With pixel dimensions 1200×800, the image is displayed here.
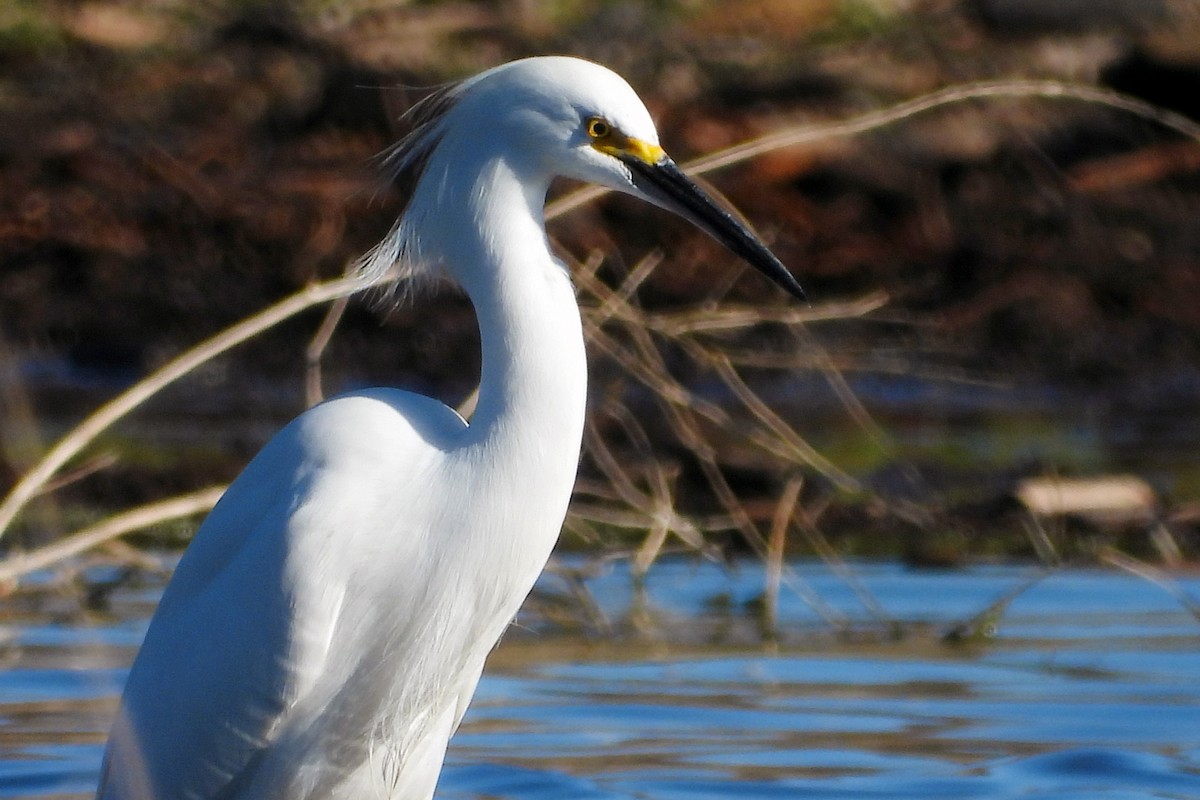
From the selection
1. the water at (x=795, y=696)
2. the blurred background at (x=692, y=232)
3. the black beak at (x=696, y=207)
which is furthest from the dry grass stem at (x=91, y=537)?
the blurred background at (x=692, y=232)

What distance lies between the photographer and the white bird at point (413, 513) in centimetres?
407

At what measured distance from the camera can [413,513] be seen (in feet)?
13.6

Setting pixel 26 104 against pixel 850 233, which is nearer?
pixel 850 233

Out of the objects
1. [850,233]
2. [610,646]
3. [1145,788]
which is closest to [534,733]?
[610,646]

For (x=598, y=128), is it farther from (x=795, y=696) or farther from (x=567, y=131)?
(x=795, y=696)

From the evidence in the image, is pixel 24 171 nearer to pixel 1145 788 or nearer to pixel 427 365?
pixel 427 365

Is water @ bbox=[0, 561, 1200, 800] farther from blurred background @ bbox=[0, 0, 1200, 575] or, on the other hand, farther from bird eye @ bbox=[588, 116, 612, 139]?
blurred background @ bbox=[0, 0, 1200, 575]

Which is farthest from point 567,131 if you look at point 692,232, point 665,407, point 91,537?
point 692,232

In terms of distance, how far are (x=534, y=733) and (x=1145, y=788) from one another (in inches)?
63.1

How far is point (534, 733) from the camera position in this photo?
5.83m

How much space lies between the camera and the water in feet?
17.6

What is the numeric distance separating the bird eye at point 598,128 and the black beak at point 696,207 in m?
0.06

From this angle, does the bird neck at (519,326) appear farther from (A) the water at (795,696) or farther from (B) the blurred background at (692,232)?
(B) the blurred background at (692,232)

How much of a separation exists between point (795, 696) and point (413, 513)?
227 cm
